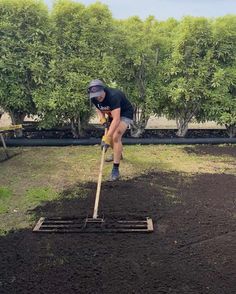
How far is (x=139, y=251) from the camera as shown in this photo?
4.72 meters

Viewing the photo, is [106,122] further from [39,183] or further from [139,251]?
[139,251]

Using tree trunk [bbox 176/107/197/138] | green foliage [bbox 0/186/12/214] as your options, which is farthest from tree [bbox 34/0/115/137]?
green foliage [bbox 0/186/12/214]

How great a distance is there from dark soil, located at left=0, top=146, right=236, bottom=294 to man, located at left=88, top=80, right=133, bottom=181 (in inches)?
31.0

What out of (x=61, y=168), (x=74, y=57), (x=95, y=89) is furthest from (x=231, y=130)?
(x=95, y=89)

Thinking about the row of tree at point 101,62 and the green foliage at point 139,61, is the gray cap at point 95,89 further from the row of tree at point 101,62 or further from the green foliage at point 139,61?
the green foliage at point 139,61

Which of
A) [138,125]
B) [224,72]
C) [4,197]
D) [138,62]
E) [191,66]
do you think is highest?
[138,62]

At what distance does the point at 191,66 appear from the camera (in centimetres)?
1012

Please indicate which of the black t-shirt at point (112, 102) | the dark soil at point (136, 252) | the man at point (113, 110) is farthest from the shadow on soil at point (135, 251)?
the black t-shirt at point (112, 102)

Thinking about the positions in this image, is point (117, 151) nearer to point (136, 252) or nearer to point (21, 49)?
point (136, 252)

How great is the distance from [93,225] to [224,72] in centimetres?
572

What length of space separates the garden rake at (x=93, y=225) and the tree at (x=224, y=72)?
16.9ft

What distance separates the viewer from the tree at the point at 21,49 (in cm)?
981

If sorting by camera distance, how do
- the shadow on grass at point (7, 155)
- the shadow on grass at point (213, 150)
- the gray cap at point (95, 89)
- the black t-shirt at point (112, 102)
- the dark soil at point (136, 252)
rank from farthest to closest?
1. the shadow on grass at point (213, 150)
2. the shadow on grass at point (7, 155)
3. the black t-shirt at point (112, 102)
4. the gray cap at point (95, 89)
5. the dark soil at point (136, 252)

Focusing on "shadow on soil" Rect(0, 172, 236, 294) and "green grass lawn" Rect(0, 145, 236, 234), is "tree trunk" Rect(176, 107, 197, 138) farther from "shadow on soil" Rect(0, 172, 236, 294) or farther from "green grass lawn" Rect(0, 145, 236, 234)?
"shadow on soil" Rect(0, 172, 236, 294)
